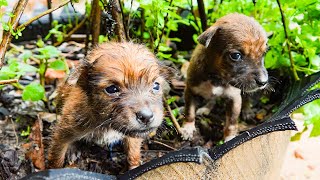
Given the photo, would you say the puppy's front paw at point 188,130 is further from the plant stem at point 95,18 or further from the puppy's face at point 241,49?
the plant stem at point 95,18

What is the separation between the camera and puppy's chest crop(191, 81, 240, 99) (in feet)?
9.10

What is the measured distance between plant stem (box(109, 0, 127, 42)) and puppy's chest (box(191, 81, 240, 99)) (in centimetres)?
64

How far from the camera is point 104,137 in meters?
2.45

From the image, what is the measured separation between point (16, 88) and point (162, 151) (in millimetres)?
1076

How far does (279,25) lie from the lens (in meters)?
2.76

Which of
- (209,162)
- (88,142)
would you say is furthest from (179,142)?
(209,162)

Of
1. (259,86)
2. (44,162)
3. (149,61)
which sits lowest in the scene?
(44,162)

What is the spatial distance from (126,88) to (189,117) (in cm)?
84

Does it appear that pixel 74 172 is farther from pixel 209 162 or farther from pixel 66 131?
pixel 66 131

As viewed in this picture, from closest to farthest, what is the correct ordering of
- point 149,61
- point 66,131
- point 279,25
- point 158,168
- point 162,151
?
point 158,168, point 149,61, point 66,131, point 162,151, point 279,25

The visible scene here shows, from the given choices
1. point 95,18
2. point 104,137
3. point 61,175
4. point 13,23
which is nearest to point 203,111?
point 104,137

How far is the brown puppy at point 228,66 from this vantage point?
2471mm

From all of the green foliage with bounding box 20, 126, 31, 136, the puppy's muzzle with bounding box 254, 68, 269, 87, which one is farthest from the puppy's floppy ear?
the green foliage with bounding box 20, 126, 31, 136

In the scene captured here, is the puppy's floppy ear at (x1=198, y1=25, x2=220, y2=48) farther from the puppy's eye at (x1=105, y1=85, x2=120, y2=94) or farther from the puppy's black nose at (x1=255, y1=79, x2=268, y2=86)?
the puppy's eye at (x1=105, y1=85, x2=120, y2=94)
